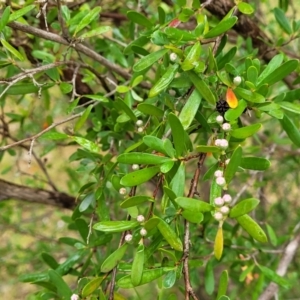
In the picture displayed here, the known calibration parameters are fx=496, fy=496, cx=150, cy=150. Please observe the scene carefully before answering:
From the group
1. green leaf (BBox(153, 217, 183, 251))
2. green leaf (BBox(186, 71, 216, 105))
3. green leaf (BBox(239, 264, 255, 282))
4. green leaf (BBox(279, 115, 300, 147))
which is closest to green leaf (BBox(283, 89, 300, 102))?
green leaf (BBox(279, 115, 300, 147))

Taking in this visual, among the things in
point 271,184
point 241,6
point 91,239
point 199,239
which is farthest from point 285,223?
point 241,6

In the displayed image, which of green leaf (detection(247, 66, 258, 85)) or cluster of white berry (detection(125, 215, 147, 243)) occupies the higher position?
green leaf (detection(247, 66, 258, 85))

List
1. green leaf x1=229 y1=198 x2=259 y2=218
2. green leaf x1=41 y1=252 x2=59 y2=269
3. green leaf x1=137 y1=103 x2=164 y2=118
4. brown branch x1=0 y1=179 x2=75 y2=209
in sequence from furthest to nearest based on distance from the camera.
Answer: brown branch x1=0 y1=179 x2=75 y2=209 → green leaf x1=41 y1=252 x2=59 y2=269 → green leaf x1=137 y1=103 x2=164 y2=118 → green leaf x1=229 y1=198 x2=259 y2=218

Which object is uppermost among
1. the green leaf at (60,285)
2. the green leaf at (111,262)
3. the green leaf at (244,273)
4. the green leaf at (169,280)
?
the green leaf at (169,280)

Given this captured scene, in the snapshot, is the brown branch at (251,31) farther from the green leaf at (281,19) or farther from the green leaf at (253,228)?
the green leaf at (253,228)

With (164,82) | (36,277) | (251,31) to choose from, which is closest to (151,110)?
(164,82)

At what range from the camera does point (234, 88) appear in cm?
51

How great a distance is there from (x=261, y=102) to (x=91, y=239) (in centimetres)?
35

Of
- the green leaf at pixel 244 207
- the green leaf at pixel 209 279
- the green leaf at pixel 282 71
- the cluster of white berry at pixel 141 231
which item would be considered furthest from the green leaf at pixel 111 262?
the green leaf at pixel 209 279

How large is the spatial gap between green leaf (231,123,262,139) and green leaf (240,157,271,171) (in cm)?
2

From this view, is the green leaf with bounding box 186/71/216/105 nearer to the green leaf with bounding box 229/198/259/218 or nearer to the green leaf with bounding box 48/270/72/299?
the green leaf with bounding box 229/198/259/218

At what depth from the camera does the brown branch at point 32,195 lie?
903mm

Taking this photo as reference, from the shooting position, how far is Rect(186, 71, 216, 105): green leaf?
1.61 feet

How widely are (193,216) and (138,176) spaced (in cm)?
7
